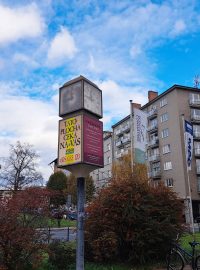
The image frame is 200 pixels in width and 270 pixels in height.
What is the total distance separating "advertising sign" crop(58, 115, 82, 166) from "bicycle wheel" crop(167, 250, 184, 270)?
5.04 metres

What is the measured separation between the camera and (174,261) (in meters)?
9.55

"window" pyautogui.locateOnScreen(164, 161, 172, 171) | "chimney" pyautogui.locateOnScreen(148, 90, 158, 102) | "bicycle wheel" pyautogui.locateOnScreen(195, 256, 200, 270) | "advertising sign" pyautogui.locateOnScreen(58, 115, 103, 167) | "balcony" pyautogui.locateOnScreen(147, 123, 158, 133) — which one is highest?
"chimney" pyautogui.locateOnScreen(148, 90, 158, 102)

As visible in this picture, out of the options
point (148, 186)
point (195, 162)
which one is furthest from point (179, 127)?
point (148, 186)

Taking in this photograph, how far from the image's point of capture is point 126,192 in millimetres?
10656

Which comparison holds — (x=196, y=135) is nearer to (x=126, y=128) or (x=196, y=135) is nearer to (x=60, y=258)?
(x=126, y=128)

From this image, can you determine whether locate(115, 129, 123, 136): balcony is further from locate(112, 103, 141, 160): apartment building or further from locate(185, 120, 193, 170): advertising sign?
locate(185, 120, 193, 170): advertising sign

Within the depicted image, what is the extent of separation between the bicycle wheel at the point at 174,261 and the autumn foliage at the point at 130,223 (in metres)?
0.71

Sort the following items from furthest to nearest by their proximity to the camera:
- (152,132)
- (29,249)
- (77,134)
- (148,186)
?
(152,132) < (148,186) < (29,249) < (77,134)

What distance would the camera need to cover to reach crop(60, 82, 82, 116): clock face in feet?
20.5

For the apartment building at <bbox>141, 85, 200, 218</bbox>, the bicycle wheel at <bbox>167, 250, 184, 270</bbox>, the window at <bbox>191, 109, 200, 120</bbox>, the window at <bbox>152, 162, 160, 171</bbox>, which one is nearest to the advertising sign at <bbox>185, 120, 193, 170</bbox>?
the bicycle wheel at <bbox>167, 250, 184, 270</bbox>

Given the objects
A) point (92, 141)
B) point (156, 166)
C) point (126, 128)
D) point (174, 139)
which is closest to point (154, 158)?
point (156, 166)

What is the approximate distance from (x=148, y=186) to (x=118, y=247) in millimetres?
2212

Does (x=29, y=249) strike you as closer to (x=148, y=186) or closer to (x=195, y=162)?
(x=148, y=186)

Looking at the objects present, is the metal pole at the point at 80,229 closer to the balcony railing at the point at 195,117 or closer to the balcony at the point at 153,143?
the balcony railing at the point at 195,117
